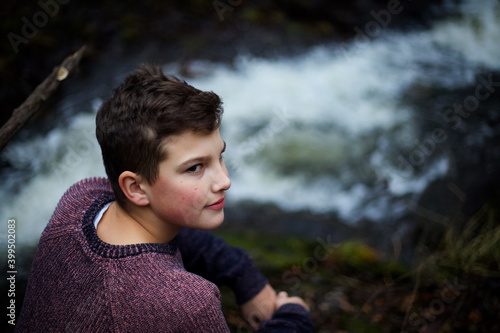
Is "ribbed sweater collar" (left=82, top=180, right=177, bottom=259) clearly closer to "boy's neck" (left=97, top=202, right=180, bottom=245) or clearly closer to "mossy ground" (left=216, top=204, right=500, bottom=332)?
"boy's neck" (left=97, top=202, right=180, bottom=245)

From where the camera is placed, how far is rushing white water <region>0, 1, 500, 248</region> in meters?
3.50

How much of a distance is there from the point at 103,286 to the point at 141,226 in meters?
0.28

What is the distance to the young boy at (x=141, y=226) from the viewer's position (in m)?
1.38

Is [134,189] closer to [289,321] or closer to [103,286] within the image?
[103,286]

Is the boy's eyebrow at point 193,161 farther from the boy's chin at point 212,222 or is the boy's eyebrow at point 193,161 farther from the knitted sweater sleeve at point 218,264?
the knitted sweater sleeve at point 218,264

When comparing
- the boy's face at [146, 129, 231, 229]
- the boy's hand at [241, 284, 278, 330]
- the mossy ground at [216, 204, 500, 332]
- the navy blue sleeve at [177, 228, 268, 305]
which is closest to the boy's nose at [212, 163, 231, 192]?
the boy's face at [146, 129, 231, 229]

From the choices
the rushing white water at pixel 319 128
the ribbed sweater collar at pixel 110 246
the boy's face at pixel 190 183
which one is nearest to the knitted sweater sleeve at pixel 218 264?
the ribbed sweater collar at pixel 110 246

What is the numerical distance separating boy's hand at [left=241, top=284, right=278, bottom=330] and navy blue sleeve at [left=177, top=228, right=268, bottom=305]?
0.08ft

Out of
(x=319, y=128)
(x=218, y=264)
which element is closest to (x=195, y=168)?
(x=218, y=264)

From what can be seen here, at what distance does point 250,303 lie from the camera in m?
2.10

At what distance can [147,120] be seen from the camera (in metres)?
1.52

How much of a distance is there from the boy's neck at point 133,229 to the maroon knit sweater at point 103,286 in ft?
0.13

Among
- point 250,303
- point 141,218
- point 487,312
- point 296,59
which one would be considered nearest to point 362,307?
point 487,312

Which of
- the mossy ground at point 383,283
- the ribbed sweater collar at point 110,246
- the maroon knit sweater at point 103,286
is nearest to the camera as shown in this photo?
the maroon knit sweater at point 103,286
